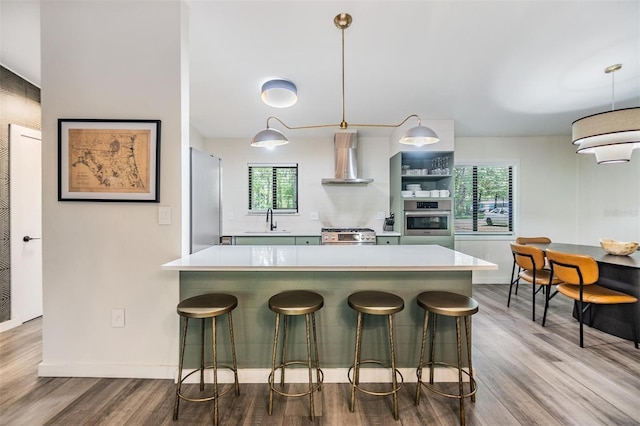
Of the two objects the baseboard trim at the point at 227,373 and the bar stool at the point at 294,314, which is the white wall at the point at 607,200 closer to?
the baseboard trim at the point at 227,373

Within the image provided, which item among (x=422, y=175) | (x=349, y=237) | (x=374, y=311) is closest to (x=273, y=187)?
(x=349, y=237)

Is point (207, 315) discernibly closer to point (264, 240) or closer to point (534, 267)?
point (264, 240)

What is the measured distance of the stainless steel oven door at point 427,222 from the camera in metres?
4.07

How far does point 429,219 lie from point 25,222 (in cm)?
500

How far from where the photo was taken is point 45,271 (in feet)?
6.63

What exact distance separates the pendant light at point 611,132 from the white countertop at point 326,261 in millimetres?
1792

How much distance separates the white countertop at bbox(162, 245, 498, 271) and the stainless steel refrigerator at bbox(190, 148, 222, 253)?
21 centimetres

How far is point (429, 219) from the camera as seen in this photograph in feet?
13.6

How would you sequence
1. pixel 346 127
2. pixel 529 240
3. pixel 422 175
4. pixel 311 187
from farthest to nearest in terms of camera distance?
pixel 311 187 → pixel 422 175 → pixel 529 240 → pixel 346 127

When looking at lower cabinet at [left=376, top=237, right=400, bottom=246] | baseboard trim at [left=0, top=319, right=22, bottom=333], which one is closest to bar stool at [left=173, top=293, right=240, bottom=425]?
baseboard trim at [left=0, top=319, right=22, bottom=333]

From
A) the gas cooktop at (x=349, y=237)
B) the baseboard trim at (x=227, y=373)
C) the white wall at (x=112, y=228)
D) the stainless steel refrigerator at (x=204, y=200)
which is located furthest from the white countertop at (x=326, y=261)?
the gas cooktop at (x=349, y=237)

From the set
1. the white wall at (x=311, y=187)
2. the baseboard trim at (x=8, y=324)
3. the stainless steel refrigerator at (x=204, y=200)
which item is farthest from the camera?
the white wall at (x=311, y=187)

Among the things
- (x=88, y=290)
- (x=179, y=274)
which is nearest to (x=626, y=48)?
(x=179, y=274)

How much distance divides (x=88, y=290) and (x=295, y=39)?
246 cm
